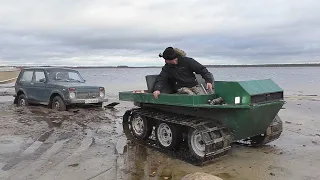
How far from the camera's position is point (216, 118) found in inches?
261

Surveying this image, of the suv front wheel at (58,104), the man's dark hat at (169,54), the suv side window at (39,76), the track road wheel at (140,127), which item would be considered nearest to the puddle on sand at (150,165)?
the track road wheel at (140,127)

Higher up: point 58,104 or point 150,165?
point 58,104

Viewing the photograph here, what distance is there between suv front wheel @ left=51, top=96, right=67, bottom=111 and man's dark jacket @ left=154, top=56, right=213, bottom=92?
6136mm

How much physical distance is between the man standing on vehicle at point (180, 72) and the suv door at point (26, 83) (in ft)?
27.8

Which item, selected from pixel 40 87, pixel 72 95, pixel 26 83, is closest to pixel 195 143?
pixel 72 95

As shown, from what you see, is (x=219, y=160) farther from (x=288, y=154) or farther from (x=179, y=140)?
(x=288, y=154)

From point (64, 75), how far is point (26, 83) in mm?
1841

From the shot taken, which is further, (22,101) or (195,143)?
(22,101)

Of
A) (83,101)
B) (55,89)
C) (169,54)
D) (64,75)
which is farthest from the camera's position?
(64,75)

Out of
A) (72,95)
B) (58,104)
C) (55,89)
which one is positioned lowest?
(58,104)

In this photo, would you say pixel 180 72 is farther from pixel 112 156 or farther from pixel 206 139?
pixel 112 156

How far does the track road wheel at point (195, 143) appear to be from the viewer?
6.58m

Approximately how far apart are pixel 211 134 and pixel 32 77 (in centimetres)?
1029

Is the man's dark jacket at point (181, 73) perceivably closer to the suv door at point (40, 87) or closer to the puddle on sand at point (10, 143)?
the puddle on sand at point (10, 143)
